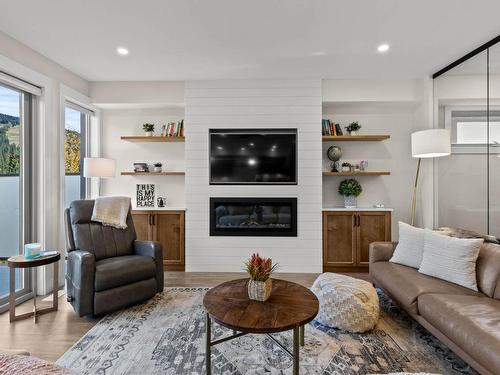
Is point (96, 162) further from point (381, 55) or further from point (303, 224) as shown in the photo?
point (381, 55)

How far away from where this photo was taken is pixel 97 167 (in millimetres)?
3471

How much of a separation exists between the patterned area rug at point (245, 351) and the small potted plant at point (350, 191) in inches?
71.8

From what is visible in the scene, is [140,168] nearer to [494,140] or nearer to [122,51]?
[122,51]

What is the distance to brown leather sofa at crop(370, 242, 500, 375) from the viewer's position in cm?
156

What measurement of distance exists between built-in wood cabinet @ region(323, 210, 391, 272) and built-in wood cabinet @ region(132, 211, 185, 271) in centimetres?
204

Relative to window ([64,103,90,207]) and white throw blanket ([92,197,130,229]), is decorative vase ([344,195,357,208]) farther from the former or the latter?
window ([64,103,90,207])

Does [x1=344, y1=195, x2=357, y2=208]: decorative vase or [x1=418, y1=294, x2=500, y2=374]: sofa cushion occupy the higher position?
[x1=344, y1=195, x2=357, y2=208]: decorative vase

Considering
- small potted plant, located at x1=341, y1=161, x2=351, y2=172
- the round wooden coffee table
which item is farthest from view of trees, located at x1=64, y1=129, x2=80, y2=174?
small potted plant, located at x1=341, y1=161, x2=351, y2=172

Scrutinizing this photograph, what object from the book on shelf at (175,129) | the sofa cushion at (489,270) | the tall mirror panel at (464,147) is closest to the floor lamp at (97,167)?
the book on shelf at (175,129)

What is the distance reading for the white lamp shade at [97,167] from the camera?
11.3ft

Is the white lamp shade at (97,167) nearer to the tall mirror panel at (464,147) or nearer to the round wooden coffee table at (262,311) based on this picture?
the round wooden coffee table at (262,311)

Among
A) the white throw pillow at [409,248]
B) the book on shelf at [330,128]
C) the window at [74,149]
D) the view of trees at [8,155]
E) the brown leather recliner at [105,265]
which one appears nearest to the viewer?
the brown leather recliner at [105,265]

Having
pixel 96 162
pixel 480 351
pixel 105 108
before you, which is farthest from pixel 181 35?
pixel 480 351

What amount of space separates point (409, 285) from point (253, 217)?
2147mm
